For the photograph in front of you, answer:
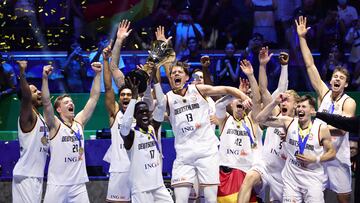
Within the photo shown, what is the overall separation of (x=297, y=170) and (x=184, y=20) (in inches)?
189

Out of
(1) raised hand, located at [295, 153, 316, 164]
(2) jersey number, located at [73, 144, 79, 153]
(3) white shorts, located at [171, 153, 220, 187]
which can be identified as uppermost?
(2) jersey number, located at [73, 144, 79, 153]

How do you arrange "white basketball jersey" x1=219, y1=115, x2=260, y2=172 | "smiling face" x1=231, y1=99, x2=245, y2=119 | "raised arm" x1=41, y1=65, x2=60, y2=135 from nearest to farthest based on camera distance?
1. "raised arm" x1=41, y1=65, x2=60, y2=135
2. "white basketball jersey" x1=219, y1=115, x2=260, y2=172
3. "smiling face" x1=231, y1=99, x2=245, y2=119

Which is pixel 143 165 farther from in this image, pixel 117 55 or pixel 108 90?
pixel 117 55

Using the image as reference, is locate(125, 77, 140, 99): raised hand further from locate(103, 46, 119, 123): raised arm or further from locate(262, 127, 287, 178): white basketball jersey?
locate(262, 127, 287, 178): white basketball jersey

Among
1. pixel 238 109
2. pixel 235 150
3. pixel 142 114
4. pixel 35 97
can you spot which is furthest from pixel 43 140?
pixel 238 109

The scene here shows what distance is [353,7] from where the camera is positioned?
1619 centimetres

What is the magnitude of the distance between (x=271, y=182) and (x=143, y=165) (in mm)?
2195

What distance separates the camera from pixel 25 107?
11.2m

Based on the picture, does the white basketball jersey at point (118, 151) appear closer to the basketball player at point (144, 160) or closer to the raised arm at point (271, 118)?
the basketball player at point (144, 160)

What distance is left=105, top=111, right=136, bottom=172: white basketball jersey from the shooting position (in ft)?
38.7

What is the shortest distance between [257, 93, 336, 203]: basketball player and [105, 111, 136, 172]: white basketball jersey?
68.8 inches

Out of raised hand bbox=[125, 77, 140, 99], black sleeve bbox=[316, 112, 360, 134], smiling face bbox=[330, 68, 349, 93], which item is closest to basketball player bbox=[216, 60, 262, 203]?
smiling face bbox=[330, 68, 349, 93]

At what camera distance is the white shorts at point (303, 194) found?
1141 cm

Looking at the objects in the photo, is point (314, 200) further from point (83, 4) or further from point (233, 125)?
point (83, 4)
